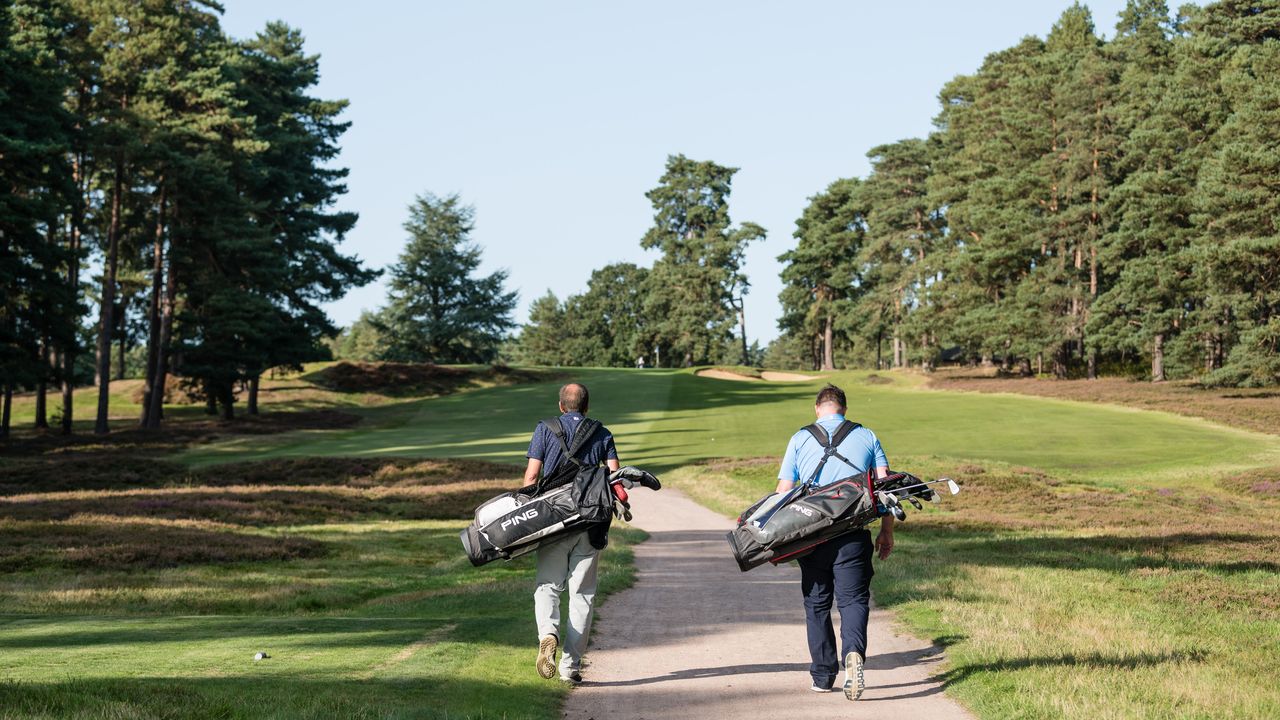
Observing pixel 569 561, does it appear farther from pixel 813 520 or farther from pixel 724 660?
pixel 813 520

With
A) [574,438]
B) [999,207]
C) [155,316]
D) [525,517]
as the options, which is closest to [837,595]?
[574,438]

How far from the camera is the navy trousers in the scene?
7.81 metres

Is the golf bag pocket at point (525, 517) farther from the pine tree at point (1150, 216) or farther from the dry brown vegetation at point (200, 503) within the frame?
the pine tree at point (1150, 216)

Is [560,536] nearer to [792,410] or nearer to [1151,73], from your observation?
[792,410]

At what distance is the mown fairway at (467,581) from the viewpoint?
737 centimetres

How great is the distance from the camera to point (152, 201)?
163 ft

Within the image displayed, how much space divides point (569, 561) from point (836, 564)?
7.00 feet

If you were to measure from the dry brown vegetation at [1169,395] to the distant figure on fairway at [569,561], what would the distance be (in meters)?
38.9

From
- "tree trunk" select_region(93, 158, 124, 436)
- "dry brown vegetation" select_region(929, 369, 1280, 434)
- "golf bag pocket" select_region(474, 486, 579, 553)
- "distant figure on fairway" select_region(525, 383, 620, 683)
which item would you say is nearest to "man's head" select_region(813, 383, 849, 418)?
"distant figure on fairway" select_region(525, 383, 620, 683)

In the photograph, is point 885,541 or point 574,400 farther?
point 574,400

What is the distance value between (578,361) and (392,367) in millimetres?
63892

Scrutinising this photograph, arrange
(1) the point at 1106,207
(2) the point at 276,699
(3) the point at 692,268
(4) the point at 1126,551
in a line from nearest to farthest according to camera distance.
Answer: (2) the point at 276,699 < (4) the point at 1126,551 < (1) the point at 1106,207 < (3) the point at 692,268

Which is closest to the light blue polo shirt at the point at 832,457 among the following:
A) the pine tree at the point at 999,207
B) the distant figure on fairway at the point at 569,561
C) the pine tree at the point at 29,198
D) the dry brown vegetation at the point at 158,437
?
the distant figure on fairway at the point at 569,561

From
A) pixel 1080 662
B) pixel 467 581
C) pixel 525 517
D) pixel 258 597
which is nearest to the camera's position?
pixel 525 517
